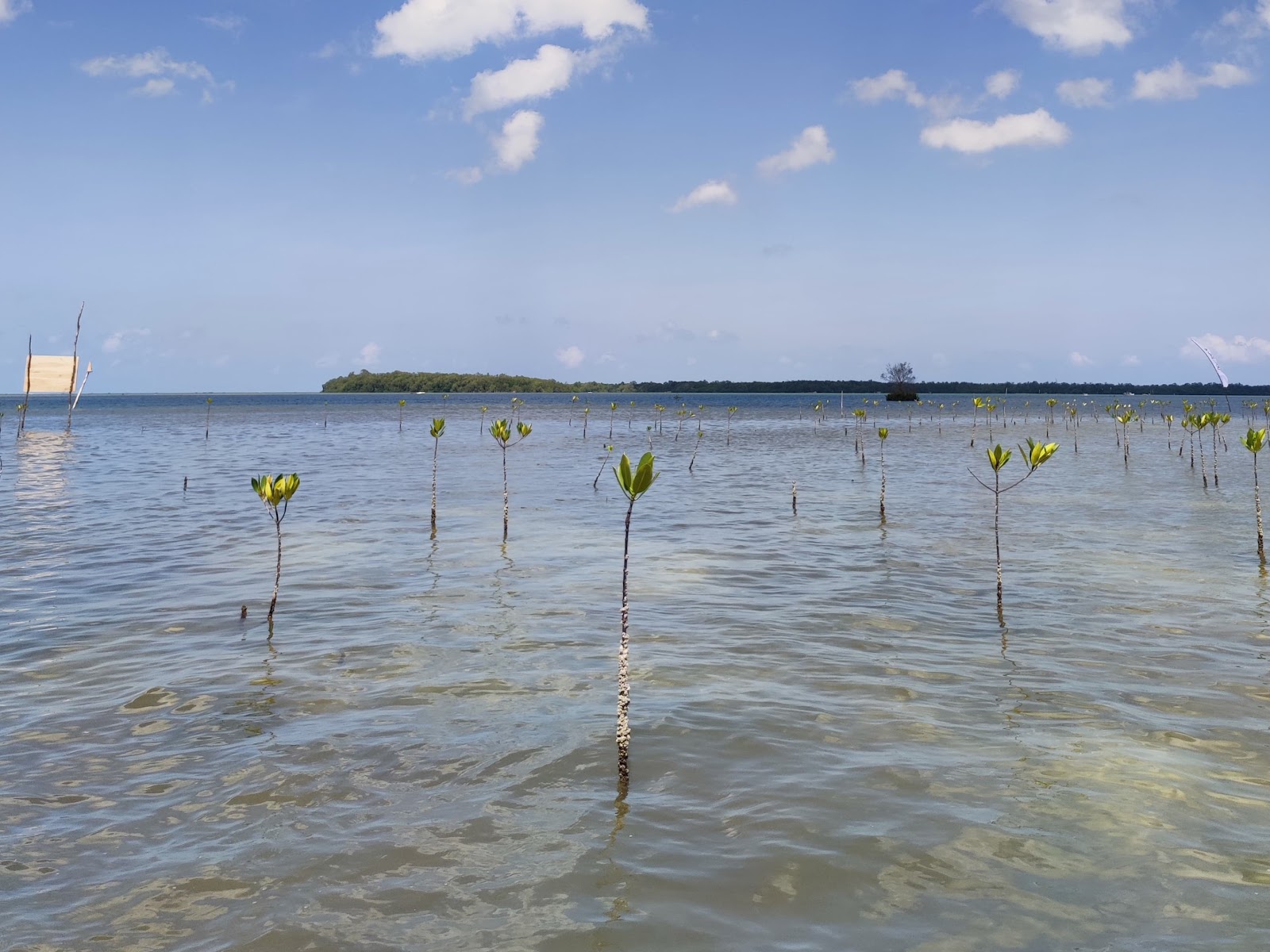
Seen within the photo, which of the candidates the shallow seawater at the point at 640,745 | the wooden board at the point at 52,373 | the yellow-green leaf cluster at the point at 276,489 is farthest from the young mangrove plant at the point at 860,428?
the wooden board at the point at 52,373

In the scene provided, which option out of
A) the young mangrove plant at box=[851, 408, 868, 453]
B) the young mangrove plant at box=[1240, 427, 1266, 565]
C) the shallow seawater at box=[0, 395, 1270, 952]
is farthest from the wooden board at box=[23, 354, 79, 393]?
the young mangrove plant at box=[1240, 427, 1266, 565]

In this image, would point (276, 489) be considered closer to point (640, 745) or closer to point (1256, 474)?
point (640, 745)

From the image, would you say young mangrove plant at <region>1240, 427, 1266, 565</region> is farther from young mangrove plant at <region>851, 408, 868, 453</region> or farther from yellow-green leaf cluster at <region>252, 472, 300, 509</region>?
young mangrove plant at <region>851, 408, 868, 453</region>

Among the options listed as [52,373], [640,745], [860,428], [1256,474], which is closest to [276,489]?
[640,745]

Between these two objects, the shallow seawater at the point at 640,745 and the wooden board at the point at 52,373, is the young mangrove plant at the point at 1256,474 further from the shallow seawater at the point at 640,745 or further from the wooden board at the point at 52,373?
the wooden board at the point at 52,373

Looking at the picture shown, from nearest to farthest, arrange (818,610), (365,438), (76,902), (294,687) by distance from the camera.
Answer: (76,902)
(294,687)
(818,610)
(365,438)

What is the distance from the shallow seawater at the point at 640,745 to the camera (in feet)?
20.2

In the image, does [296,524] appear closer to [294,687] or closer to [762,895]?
[294,687]

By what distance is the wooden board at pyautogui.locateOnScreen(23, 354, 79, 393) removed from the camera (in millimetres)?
57062

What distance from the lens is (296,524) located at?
80.6ft

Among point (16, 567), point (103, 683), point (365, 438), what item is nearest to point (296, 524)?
point (16, 567)

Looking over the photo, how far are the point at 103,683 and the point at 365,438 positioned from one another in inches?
2320

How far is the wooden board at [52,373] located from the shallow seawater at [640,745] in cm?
4258

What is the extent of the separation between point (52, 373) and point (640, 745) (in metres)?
64.1
